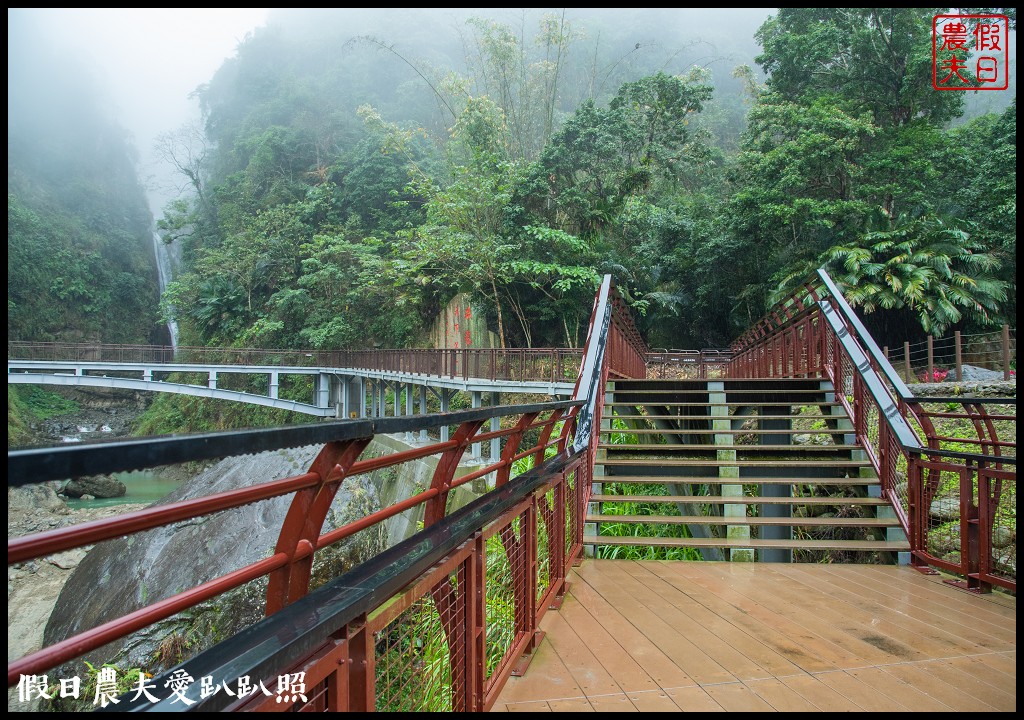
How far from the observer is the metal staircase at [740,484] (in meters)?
4.77

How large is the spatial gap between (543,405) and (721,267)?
65.4 feet

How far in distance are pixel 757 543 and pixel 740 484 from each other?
834mm

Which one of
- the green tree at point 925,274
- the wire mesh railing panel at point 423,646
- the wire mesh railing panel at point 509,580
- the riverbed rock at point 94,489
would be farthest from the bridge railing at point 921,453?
the riverbed rock at point 94,489

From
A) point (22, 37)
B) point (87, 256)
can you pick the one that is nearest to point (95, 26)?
point (22, 37)

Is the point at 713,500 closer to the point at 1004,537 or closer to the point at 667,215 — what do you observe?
the point at 1004,537

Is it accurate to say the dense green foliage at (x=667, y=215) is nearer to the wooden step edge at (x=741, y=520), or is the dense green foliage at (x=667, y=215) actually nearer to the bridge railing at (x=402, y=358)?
the bridge railing at (x=402, y=358)

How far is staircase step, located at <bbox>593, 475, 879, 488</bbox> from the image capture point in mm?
5223

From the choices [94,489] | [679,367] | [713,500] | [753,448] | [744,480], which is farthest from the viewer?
[94,489]

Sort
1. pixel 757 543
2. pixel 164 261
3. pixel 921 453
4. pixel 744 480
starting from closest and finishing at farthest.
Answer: pixel 921 453, pixel 757 543, pixel 744 480, pixel 164 261

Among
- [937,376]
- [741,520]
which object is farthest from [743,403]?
[937,376]

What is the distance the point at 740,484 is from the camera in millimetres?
5473

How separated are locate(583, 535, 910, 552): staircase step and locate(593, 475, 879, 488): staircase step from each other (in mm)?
675

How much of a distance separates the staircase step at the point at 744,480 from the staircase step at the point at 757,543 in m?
0.68

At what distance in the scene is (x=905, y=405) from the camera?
498cm
